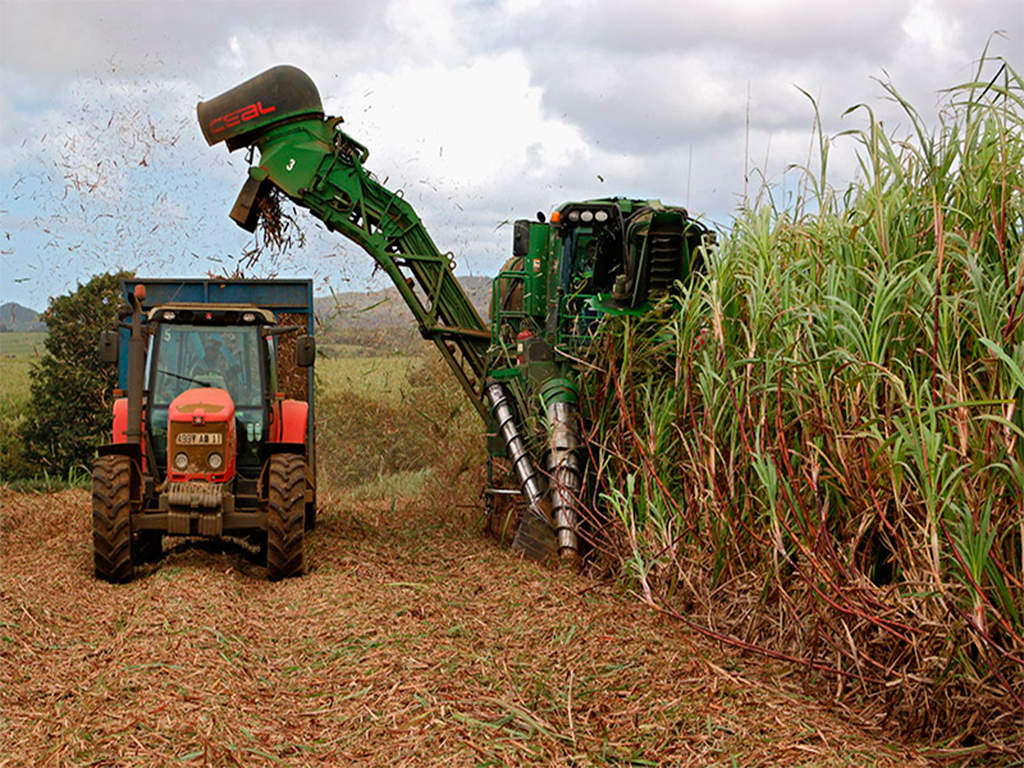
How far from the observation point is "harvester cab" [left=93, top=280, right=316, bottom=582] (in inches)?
289

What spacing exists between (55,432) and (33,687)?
9896mm

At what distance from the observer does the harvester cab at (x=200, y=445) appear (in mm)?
7340

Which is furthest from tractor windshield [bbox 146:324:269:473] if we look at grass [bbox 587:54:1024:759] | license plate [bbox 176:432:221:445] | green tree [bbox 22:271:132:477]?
green tree [bbox 22:271:132:477]

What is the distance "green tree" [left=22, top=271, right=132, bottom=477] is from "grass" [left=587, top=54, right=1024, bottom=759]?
9.91 m

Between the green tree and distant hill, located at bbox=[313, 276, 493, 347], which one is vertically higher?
distant hill, located at bbox=[313, 276, 493, 347]

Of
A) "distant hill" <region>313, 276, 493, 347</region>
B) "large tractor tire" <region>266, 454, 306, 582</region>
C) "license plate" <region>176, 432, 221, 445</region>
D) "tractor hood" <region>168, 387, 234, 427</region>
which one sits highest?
"distant hill" <region>313, 276, 493, 347</region>

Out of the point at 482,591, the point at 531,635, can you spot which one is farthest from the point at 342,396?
the point at 531,635

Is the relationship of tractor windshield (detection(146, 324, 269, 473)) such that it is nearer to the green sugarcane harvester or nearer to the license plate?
the license plate

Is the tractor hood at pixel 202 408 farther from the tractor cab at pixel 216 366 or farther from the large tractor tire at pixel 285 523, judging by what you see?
the large tractor tire at pixel 285 523

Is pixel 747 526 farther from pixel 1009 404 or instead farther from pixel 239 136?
pixel 239 136

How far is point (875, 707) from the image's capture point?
4270 millimetres

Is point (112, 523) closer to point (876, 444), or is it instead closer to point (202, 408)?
point (202, 408)

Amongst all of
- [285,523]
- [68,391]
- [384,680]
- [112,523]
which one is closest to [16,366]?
[68,391]

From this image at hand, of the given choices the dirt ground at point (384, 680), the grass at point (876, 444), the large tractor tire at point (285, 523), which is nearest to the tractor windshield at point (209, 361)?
the large tractor tire at point (285, 523)
